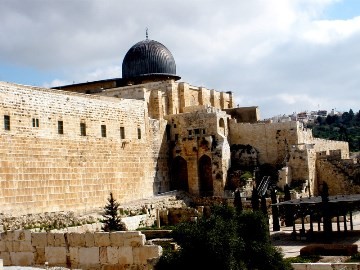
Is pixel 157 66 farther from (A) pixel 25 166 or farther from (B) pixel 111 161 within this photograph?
(A) pixel 25 166

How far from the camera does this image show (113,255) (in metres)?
9.95

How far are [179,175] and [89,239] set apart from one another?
2545 centimetres

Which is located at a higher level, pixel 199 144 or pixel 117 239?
pixel 199 144

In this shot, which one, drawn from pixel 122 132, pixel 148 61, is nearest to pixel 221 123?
pixel 148 61

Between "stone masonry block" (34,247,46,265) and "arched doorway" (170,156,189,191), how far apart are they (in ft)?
79.9

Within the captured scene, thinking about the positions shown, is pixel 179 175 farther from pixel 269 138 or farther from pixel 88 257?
pixel 88 257

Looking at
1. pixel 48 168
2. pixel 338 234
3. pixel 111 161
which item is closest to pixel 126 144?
pixel 111 161

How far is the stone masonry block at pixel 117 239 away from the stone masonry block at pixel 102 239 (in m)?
0.09

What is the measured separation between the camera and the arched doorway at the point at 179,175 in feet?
115

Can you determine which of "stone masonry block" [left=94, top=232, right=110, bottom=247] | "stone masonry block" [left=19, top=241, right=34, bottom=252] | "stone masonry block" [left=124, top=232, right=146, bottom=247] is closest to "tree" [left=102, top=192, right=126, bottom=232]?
"stone masonry block" [left=19, top=241, right=34, bottom=252]

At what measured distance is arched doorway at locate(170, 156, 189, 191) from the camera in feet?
115

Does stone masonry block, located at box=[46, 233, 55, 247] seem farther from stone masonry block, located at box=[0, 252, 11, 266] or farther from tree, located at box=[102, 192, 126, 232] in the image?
tree, located at box=[102, 192, 126, 232]

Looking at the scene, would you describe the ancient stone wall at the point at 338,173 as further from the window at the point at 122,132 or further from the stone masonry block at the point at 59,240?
the stone masonry block at the point at 59,240

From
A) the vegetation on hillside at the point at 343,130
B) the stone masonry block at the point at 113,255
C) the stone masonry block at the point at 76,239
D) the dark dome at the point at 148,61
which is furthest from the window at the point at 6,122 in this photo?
the vegetation on hillside at the point at 343,130
